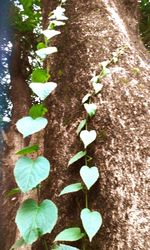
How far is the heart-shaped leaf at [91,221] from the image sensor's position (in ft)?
3.44

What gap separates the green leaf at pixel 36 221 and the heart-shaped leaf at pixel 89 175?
148 millimetres

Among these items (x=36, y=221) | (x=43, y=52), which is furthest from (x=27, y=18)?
(x=36, y=221)

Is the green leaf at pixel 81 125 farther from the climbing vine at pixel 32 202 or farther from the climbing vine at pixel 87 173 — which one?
the climbing vine at pixel 32 202

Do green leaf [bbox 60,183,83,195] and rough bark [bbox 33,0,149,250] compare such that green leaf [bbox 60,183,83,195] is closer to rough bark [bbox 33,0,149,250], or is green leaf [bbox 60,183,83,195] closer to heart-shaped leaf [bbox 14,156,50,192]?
rough bark [bbox 33,0,149,250]

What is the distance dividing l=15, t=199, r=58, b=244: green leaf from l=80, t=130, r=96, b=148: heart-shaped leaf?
0.28 metres

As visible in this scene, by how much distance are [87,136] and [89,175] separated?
6.5 inches

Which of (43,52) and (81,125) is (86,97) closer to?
(81,125)

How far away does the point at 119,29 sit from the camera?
1.69 m

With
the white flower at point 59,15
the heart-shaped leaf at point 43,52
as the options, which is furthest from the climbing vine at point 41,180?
the white flower at point 59,15

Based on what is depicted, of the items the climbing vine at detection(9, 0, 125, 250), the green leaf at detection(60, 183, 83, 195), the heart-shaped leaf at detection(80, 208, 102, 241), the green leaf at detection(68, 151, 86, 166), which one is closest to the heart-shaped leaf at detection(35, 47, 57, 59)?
the climbing vine at detection(9, 0, 125, 250)

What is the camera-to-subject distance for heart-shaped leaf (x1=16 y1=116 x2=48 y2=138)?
44.4 inches

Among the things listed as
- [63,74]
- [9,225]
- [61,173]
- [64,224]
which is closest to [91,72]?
[63,74]

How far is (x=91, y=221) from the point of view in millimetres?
1081

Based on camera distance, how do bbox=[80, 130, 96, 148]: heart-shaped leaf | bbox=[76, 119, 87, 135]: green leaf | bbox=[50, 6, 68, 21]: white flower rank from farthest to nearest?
bbox=[50, 6, 68, 21]: white flower
bbox=[76, 119, 87, 135]: green leaf
bbox=[80, 130, 96, 148]: heart-shaped leaf
